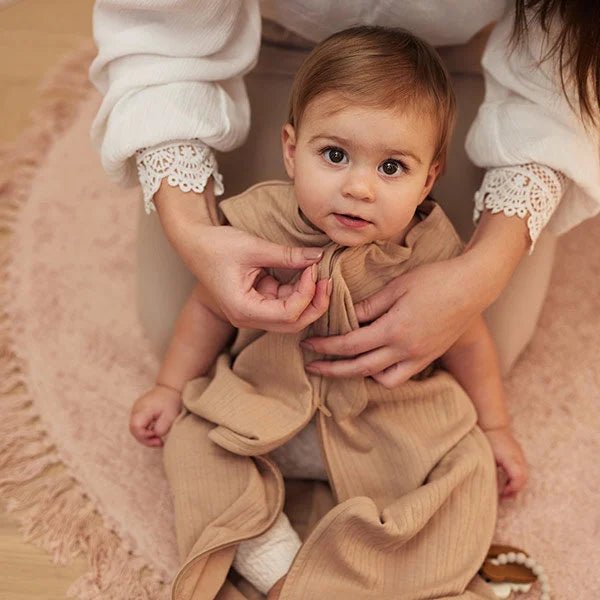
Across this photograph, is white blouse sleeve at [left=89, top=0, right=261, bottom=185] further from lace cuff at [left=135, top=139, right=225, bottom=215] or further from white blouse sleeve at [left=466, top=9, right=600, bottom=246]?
white blouse sleeve at [left=466, top=9, right=600, bottom=246]

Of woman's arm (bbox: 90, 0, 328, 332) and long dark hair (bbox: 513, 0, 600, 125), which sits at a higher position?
long dark hair (bbox: 513, 0, 600, 125)

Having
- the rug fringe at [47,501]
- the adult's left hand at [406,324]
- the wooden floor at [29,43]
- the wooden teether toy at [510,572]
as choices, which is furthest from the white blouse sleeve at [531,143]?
the wooden floor at [29,43]

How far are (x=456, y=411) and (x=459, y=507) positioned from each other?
0.11m

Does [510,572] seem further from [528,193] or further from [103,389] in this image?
[103,389]

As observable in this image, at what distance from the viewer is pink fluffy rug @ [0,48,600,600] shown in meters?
1.03

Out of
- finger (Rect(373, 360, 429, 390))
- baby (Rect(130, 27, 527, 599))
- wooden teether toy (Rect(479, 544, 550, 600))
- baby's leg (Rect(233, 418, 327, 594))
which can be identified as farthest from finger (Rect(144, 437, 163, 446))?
wooden teether toy (Rect(479, 544, 550, 600))

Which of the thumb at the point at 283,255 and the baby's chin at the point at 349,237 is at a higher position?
the baby's chin at the point at 349,237

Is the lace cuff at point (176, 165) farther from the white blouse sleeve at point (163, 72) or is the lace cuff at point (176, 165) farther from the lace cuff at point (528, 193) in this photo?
the lace cuff at point (528, 193)

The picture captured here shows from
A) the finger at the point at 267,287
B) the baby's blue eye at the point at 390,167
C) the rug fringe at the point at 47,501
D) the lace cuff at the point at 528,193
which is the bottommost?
the rug fringe at the point at 47,501

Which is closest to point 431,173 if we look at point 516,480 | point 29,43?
point 516,480

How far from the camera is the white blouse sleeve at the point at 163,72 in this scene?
0.97 metres

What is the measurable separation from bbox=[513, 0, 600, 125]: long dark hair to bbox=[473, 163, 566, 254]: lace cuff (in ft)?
0.26

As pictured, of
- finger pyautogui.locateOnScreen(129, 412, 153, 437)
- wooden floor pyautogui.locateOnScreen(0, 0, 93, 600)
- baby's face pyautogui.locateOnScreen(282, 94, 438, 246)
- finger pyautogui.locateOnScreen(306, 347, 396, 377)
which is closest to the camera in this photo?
baby's face pyautogui.locateOnScreen(282, 94, 438, 246)

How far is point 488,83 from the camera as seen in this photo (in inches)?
41.9
